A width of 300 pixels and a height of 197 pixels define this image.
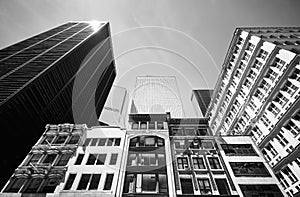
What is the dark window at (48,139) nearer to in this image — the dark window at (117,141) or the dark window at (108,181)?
the dark window at (117,141)

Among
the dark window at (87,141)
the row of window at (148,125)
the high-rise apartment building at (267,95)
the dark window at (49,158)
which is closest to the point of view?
the dark window at (49,158)

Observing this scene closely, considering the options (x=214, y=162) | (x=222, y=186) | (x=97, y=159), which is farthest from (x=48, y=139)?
(x=222, y=186)

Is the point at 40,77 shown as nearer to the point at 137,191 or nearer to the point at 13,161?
the point at 13,161

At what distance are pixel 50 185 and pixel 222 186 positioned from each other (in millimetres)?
26716

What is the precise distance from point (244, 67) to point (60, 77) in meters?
71.6

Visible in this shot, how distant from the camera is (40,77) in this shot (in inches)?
2298

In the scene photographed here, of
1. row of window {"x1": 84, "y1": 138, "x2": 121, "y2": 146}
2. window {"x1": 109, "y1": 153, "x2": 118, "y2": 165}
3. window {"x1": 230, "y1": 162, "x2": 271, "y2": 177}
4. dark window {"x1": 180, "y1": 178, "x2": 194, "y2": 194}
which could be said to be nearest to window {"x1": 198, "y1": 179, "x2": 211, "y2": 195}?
dark window {"x1": 180, "y1": 178, "x2": 194, "y2": 194}

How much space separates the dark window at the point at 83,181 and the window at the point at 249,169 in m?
24.1

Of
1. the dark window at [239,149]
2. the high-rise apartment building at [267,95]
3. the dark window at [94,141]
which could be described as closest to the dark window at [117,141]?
the dark window at [94,141]

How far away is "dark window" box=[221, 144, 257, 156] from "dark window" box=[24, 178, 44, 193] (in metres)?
32.5

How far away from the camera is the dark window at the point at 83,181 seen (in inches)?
1015

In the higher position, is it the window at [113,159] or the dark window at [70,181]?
the window at [113,159]

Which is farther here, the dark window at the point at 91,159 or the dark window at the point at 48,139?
the dark window at the point at 48,139

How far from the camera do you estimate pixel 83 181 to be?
2650cm
